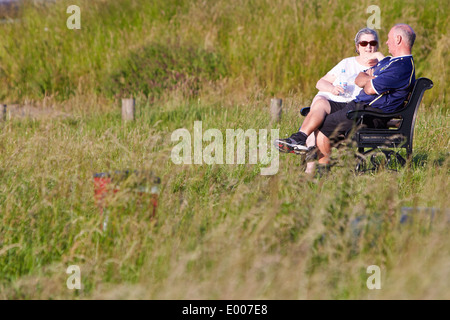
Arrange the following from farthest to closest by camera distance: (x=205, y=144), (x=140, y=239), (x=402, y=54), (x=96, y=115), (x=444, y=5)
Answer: (x=444, y=5) < (x=96, y=115) < (x=205, y=144) < (x=402, y=54) < (x=140, y=239)

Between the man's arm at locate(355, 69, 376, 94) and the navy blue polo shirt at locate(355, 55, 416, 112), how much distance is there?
40 millimetres

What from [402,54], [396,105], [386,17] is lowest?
[396,105]

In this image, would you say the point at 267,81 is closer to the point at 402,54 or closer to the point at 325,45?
the point at 325,45

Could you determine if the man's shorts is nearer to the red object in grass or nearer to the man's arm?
the man's arm

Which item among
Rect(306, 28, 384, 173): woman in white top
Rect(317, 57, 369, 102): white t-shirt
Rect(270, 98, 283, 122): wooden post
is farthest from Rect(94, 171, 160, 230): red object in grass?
Rect(270, 98, 283, 122): wooden post

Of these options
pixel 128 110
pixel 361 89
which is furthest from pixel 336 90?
pixel 128 110

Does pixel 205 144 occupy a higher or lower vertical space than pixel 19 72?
lower

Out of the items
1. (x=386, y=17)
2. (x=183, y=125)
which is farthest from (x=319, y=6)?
(x=183, y=125)

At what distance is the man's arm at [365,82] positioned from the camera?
5445 mm

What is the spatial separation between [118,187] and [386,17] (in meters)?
8.82

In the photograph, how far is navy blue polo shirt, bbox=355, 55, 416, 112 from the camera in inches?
209

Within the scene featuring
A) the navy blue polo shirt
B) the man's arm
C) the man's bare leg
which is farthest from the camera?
the man's bare leg

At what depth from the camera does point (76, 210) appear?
407cm

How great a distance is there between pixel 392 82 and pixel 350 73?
2.23 feet
